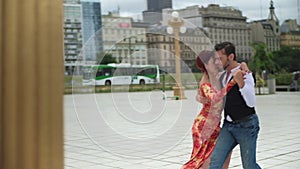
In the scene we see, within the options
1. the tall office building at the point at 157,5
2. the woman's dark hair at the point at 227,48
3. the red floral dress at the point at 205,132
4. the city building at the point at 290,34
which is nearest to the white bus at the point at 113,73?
the tall office building at the point at 157,5

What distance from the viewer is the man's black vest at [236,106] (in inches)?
114

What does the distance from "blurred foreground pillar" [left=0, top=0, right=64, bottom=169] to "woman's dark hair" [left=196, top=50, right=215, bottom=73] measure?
2.51 m

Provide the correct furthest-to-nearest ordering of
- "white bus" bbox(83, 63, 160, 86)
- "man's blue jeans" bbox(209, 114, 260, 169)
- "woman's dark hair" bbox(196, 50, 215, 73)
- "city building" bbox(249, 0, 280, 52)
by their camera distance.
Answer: "city building" bbox(249, 0, 280, 52) < "white bus" bbox(83, 63, 160, 86) < "woman's dark hair" bbox(196, 50, 215, 73) < "man's blue jeans" bbox(209, 114, 260, 169)

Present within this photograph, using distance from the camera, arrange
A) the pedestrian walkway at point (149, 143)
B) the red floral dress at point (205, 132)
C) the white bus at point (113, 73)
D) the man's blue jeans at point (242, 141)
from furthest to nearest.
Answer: the pedestrian walkway at point (149, 143), the white bus at point (113, 73), the red floral dress at point (205, 132), the man's blue jeans at point (242, 141)

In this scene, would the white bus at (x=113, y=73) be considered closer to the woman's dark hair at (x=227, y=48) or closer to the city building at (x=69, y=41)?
the city building at (x=69, y=41)

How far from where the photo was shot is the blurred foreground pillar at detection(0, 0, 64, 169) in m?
0.70

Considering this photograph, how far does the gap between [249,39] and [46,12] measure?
22650 millimetres

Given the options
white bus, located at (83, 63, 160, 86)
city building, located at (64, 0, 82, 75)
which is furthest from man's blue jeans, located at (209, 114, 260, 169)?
white bus, located at (83, 63, 160, 86)

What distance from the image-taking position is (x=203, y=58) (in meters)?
3.21

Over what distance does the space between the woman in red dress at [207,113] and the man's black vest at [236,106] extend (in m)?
0.15

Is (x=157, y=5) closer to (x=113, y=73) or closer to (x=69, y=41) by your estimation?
(x=69, y=41)

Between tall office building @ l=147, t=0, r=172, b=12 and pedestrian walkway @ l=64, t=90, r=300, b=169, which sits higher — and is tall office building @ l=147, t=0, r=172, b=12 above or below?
above

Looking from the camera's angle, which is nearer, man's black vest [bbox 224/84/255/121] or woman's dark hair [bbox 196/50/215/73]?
man's black vest [bbox 224/84/255/121]

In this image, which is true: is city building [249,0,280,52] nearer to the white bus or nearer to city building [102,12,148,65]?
the white bus
